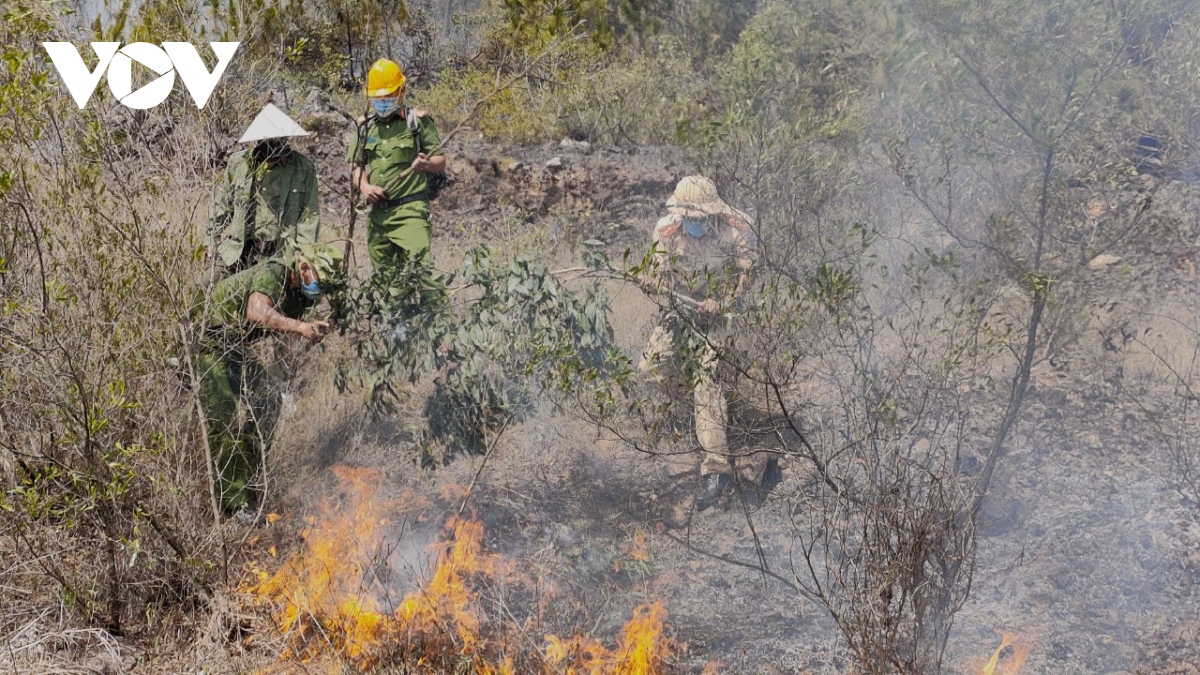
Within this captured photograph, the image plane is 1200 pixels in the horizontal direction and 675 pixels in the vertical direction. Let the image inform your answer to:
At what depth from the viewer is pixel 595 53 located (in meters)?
11.5

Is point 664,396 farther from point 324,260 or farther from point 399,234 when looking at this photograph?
point 324,260

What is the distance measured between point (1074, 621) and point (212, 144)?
12.9 ft

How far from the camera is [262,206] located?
15.2 feet

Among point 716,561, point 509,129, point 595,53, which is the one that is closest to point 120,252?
point 716,561

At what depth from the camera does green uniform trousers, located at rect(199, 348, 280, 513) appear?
173 inches

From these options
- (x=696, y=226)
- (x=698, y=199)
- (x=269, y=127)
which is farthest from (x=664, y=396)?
(x=269, y=127)

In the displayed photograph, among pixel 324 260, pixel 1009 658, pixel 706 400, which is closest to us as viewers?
pixel 1009 658

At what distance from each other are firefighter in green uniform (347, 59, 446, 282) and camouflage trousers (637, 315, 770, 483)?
1449mm

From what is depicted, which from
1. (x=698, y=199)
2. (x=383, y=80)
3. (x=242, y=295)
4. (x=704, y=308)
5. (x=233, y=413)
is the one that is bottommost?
(x=233, y=413)

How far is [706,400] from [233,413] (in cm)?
221

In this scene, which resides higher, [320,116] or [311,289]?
[311,289]

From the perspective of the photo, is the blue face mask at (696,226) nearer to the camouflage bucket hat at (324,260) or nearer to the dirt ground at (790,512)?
the dirt ground at (790,512)

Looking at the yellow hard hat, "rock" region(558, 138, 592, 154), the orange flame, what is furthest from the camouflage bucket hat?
"rock" region(558, 138, 592, 154)

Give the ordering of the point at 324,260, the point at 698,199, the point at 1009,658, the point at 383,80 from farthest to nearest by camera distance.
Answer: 1. the point at 383,80
2. the point at 698,199
3. the point at 324,260
4. the point at 1009,658
